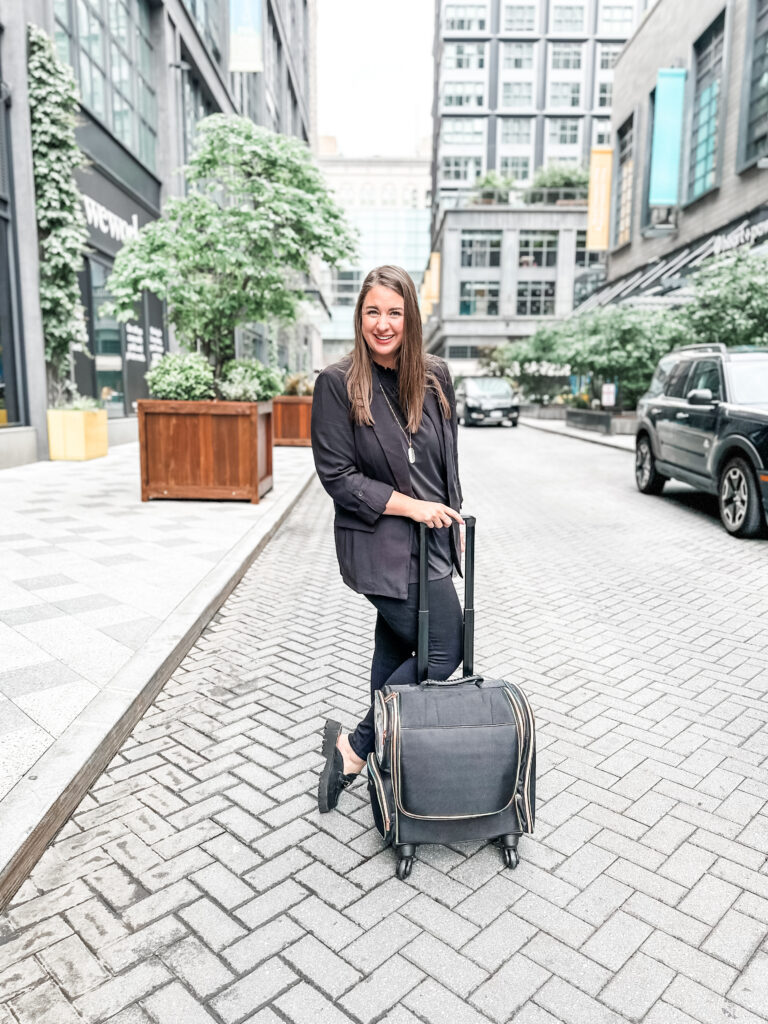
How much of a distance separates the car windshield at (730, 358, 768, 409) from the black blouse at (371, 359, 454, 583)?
678cm

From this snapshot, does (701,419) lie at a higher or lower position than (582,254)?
lower

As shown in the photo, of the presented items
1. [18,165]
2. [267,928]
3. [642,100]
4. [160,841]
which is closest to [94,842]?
[160,841]

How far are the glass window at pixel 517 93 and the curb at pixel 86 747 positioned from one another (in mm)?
83041

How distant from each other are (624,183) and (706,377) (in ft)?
90.4

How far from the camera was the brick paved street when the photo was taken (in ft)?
6.56

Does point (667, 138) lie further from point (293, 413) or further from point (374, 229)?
point (374, 229)

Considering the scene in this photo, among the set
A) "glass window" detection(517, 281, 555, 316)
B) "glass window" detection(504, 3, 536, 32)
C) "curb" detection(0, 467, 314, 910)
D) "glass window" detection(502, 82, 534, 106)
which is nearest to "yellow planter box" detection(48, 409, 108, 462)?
"curb" detection(0, 467, 314, 910)

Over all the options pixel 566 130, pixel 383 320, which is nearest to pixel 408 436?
pixel 383 320

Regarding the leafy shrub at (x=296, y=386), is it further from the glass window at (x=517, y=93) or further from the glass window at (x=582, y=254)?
the glass window at (x=517, y=93)

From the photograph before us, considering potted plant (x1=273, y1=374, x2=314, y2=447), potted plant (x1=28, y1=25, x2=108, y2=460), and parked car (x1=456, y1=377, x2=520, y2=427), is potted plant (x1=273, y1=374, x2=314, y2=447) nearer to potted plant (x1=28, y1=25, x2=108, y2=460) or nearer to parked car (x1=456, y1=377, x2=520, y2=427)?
potted plant (x1=28, y1=25, x2=108, y2=460)

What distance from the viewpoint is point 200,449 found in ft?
29.1

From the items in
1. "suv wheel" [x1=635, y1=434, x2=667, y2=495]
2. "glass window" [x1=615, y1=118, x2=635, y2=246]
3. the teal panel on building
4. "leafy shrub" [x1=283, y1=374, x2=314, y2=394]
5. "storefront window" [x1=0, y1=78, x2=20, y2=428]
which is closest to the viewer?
"suv wheel" [x1=635, y1=434, x2=667, y2=495]

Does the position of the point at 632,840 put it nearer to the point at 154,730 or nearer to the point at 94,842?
the point at 94,842

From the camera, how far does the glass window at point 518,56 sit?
75.4 meters
